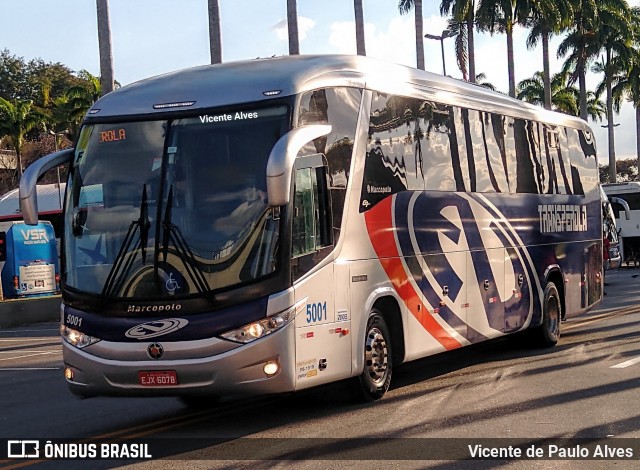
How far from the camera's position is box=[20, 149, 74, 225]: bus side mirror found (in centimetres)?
973

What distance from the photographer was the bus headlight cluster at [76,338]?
370 inches

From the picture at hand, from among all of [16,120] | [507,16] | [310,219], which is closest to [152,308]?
[310,219]

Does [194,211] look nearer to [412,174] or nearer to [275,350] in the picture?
[275,350]

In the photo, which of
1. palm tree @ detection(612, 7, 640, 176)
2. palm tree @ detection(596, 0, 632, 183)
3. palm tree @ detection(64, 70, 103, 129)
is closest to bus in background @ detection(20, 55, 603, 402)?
palm tree @ detection(64, 70, 103, 129)

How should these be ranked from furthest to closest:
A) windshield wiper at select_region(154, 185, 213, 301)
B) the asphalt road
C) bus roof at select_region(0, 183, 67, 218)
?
bus roof at select_region(0, 183, 67, 218), windshield wiper at select_region(154, 185, 213, 301), the asphalt road

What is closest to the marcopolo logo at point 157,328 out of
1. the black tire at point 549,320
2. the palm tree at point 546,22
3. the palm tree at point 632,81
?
the black tire at point 549,320

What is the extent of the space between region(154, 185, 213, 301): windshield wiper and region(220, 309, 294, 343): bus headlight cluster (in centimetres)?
37

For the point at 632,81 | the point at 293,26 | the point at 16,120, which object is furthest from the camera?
the point at 632,81

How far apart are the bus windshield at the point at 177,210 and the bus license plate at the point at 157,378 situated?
677 mm

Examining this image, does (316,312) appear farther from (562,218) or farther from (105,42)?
(105,42)

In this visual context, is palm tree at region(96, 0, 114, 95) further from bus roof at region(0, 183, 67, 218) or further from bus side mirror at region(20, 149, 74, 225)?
bus roof at region(0, 183, 67, 218)

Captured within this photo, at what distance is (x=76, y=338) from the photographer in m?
9.52

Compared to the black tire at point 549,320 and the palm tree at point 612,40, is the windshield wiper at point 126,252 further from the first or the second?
the palm tree at point 612,40

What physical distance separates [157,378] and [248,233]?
1.52 m
